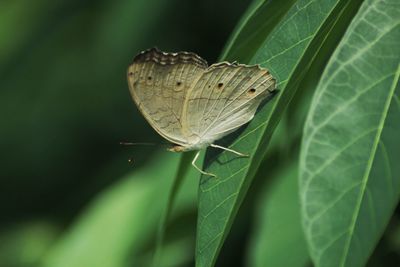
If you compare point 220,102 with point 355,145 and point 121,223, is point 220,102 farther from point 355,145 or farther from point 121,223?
point 355,145

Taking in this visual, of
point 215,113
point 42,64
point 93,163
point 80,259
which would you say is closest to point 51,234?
point 42,64

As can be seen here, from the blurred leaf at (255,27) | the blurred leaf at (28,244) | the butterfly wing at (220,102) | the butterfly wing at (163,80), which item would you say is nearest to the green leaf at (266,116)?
the blurred leaf at (255,27)

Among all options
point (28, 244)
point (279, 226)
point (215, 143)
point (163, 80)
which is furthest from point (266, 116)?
point (28, 244)

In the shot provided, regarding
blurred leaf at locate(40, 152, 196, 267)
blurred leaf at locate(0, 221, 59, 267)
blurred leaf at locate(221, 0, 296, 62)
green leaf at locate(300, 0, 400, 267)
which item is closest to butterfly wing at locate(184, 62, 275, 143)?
blurred leaf at locate(221, 0, 296, 62)

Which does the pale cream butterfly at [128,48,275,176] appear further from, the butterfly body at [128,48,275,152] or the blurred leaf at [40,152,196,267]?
the blurred leaf at [40,152,196,267]

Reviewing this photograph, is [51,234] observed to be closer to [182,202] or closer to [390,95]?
[182,202]

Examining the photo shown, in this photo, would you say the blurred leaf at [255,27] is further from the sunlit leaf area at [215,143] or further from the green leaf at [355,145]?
the green leaf at [355,145]
